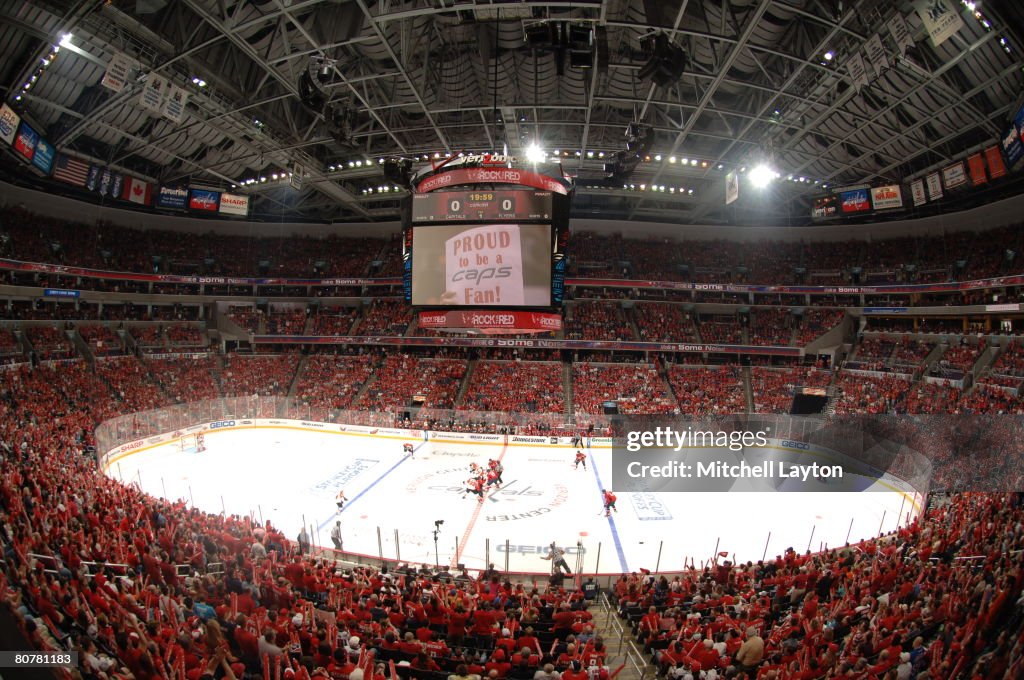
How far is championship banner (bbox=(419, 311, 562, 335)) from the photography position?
46.6ft

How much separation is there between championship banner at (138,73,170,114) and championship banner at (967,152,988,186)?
30.5 m

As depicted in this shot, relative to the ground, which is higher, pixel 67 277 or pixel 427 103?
pixel 427 103

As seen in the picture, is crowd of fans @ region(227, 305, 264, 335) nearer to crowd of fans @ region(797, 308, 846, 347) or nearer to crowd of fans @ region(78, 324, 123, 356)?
crowd of fans @ region(78, 324, 123, 356)

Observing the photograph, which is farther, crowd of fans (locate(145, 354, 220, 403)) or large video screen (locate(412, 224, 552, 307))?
crowd of fans (locate(145, 354, 220, 403))

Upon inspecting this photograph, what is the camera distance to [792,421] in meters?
20.1

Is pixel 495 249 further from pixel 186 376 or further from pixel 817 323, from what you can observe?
pixel 817 323

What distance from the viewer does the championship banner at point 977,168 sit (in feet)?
64.6

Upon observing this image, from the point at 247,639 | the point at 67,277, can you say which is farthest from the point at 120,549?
the point at 67,277

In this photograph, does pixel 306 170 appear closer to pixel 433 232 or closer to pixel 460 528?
pixel 433 232

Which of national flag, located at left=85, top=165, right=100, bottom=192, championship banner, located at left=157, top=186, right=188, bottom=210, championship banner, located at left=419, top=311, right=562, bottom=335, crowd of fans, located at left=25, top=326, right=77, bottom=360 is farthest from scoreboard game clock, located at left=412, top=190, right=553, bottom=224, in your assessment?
crowd of fans, located at left=25, top=326, right=77, bottom=360

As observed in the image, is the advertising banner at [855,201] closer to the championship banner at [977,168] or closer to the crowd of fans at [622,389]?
the championship banner at [977,168]

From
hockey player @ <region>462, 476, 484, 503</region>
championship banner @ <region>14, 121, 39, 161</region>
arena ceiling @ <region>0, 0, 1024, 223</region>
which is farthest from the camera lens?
championship banner @ <region>14, 121, 39, 161</region>

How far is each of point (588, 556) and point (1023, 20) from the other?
61.5ft

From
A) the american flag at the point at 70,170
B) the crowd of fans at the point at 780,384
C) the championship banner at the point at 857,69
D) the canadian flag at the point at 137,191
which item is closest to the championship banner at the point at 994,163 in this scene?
the championship banner at the point at 857,69
